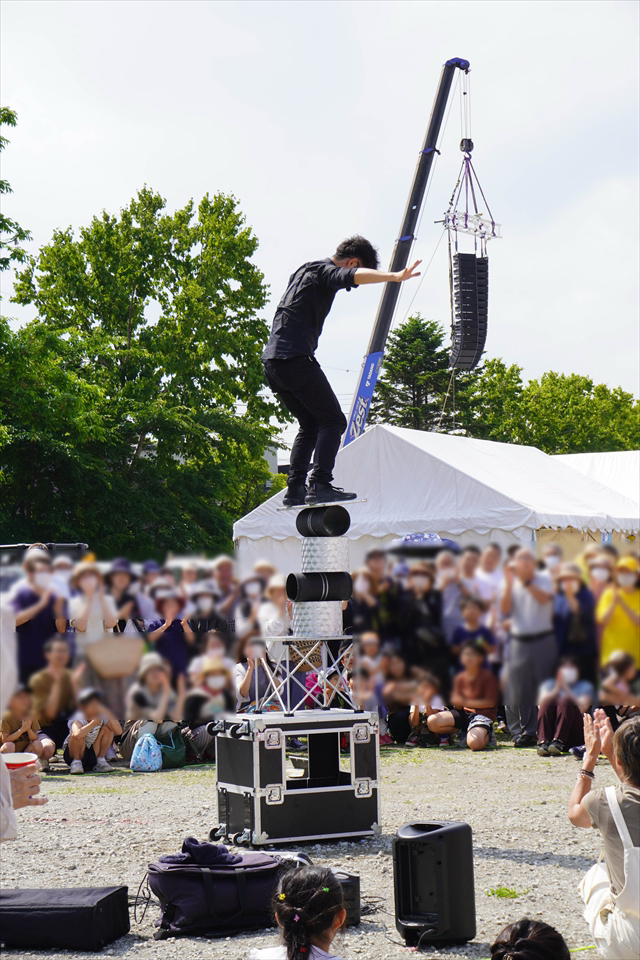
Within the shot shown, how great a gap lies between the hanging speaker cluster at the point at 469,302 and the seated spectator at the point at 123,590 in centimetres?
934

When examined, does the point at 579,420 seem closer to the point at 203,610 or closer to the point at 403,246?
the point at 403,246

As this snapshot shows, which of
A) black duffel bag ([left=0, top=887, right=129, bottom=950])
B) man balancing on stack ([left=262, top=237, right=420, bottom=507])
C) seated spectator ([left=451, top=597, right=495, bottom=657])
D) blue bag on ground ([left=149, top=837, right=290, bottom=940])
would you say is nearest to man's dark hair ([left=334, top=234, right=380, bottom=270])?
man balancing on stack ([left=262, top=237, right=420, bottom=507])

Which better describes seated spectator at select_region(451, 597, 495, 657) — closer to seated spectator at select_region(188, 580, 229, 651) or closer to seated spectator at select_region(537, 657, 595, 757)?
seated spectator at select_region(188, 580, 229, 651)

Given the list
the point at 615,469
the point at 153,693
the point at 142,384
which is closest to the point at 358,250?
the point at 153,693

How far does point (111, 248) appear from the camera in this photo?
83.9ft

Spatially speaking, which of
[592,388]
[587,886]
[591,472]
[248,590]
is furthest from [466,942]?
[592,388]

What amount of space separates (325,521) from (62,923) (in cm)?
230

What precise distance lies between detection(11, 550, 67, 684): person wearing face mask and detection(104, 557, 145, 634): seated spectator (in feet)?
0.77

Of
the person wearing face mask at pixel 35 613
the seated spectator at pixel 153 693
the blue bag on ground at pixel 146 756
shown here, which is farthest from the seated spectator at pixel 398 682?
the blue bag on ground at pixel 146 756

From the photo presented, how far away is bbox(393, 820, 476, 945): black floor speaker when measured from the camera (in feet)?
13.0

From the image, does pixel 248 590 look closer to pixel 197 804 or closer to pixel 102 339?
pixel 197 804

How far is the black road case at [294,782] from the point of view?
5.61 metres

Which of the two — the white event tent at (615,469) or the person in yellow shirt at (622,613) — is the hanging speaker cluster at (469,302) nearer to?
the white event tent at (615,469)

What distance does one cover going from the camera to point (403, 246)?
1563 cm
